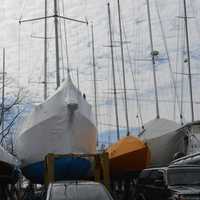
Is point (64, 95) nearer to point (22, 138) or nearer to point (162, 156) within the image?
point (22, 138)

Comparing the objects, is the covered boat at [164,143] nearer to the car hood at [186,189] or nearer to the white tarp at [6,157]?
the white tarp at [6,157]

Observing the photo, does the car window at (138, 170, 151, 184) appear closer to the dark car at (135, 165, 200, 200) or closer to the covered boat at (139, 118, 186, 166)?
the dark car at (135, 165, 200, 200)

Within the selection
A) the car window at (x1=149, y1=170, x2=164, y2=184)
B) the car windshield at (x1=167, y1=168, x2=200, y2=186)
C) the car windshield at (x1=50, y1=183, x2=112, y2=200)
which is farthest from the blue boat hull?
the car windshield at (x1=50, y1=183, x2=112, y2=200)

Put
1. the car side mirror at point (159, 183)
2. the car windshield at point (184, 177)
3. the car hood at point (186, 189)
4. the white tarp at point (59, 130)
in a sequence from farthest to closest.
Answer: the white tarp at point (59, 130)
the car side mirror at point (159, 183)
the car windshield at point (184, 177)
the car hood at point (186, 189)

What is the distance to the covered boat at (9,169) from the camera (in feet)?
53.2

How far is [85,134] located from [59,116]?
122 cm

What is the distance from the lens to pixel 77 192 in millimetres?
10469

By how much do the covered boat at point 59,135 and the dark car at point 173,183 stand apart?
3.79m

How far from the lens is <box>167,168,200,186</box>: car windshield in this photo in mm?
12242

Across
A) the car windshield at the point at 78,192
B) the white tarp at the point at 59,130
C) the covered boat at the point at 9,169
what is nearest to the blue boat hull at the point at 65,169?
the white tarp at the point at 59,130

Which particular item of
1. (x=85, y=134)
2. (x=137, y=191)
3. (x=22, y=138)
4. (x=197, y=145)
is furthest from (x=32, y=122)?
(x=197, y=145)

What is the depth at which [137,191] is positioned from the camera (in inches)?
646

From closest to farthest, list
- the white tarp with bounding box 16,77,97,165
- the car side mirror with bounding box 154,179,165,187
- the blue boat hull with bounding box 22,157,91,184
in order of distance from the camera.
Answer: the car side mirror with bounding box 154,179,165,187
the blue boat hull with bounding box 22,157,91,184
the white tarp with bounding box 16,77,97,165

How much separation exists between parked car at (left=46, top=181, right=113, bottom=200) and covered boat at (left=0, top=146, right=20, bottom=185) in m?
5.19
